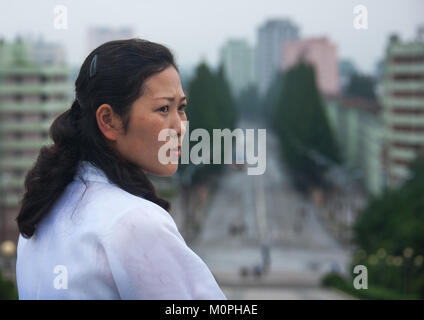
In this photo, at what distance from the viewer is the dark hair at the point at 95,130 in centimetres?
152

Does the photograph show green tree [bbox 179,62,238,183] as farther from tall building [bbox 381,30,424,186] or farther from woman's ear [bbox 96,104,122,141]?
woman's ear [bbox 96,104,122,141]

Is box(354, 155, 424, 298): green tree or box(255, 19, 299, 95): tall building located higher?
box(255, 19, 299, 95): tall building

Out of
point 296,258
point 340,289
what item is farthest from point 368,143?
point 340,289

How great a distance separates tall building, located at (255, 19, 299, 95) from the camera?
4058 inches

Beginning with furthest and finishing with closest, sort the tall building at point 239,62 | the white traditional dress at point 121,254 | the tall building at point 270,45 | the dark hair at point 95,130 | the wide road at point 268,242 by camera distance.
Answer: the tall building at point 270,45, the tall building at point 239,62, the wide road at point 268,242, the dark hair at point 95,130, the white traditional dress at point 121,254

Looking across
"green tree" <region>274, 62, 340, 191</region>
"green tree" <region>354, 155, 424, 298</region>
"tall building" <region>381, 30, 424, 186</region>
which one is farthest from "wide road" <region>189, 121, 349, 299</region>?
"tall building" <region>381, 30, 424, 186</region>

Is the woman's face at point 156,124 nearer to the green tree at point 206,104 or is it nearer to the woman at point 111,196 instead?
the woman at point 111,196

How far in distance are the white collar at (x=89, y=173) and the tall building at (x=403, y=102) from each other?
121 ft

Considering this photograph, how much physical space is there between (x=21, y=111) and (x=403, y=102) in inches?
743

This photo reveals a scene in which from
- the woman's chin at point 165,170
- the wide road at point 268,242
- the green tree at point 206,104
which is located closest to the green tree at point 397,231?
the wide road at point 268,242

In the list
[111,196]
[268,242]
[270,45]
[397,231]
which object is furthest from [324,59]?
[111,196]

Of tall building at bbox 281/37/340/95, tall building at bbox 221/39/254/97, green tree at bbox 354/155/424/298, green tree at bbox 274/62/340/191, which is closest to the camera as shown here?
green tree at bbox 354/155/424/298

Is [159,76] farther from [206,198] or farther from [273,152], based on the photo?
[273,152]

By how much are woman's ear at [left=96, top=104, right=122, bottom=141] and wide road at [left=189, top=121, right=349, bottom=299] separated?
1696cm
